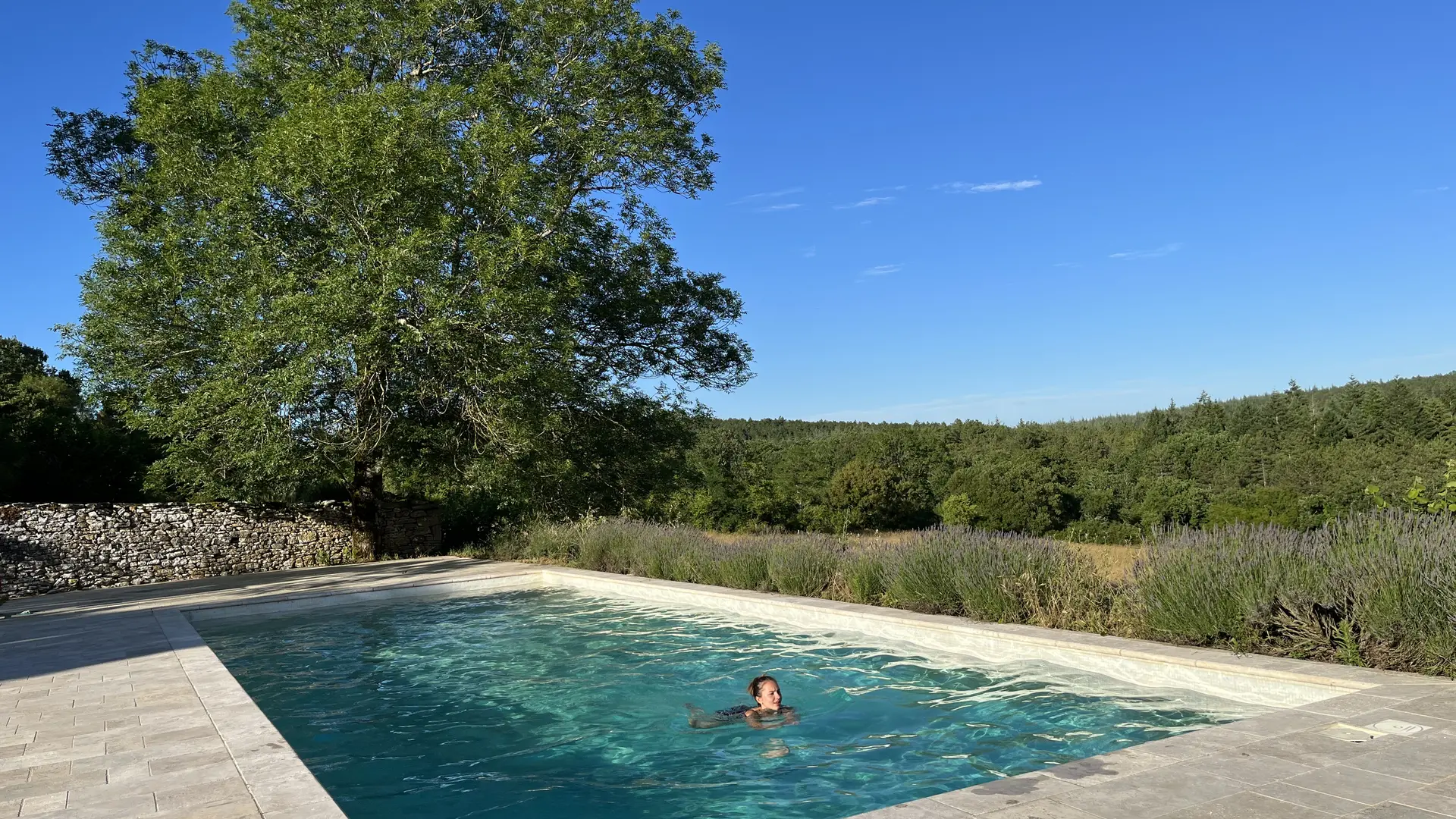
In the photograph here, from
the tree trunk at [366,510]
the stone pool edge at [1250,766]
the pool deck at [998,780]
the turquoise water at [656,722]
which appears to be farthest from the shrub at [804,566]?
the tree trunk at [366,510]

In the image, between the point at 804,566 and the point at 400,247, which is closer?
the point at 804,566

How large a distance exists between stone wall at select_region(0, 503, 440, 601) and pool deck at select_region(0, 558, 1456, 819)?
8261mm

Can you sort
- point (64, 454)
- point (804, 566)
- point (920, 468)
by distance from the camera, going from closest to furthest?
point (804, 566), point (64, 454), point (920, 468)

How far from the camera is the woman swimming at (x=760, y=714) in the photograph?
628 cm

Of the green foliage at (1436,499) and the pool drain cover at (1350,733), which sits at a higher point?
the green foliage at (1436,499)

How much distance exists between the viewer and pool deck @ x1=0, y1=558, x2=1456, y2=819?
10.8 feet

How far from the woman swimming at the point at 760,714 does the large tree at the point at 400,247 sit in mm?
8359

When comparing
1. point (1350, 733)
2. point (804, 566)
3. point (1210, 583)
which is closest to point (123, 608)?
point (804, 566)

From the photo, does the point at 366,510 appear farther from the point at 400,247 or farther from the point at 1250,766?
the point at 1250,766

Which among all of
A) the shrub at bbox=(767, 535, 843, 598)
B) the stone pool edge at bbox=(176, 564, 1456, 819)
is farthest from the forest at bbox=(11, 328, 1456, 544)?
the stone pool edge at bbox=(176, 564, 1456, 819)

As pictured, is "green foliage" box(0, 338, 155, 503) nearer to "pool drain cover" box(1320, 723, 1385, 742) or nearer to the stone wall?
the stone wall

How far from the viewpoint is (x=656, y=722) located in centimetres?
649

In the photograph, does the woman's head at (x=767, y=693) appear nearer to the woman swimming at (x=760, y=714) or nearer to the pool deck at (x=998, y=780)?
the woman swimming at (x=760, y=714)

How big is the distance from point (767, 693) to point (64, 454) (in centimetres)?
1837
